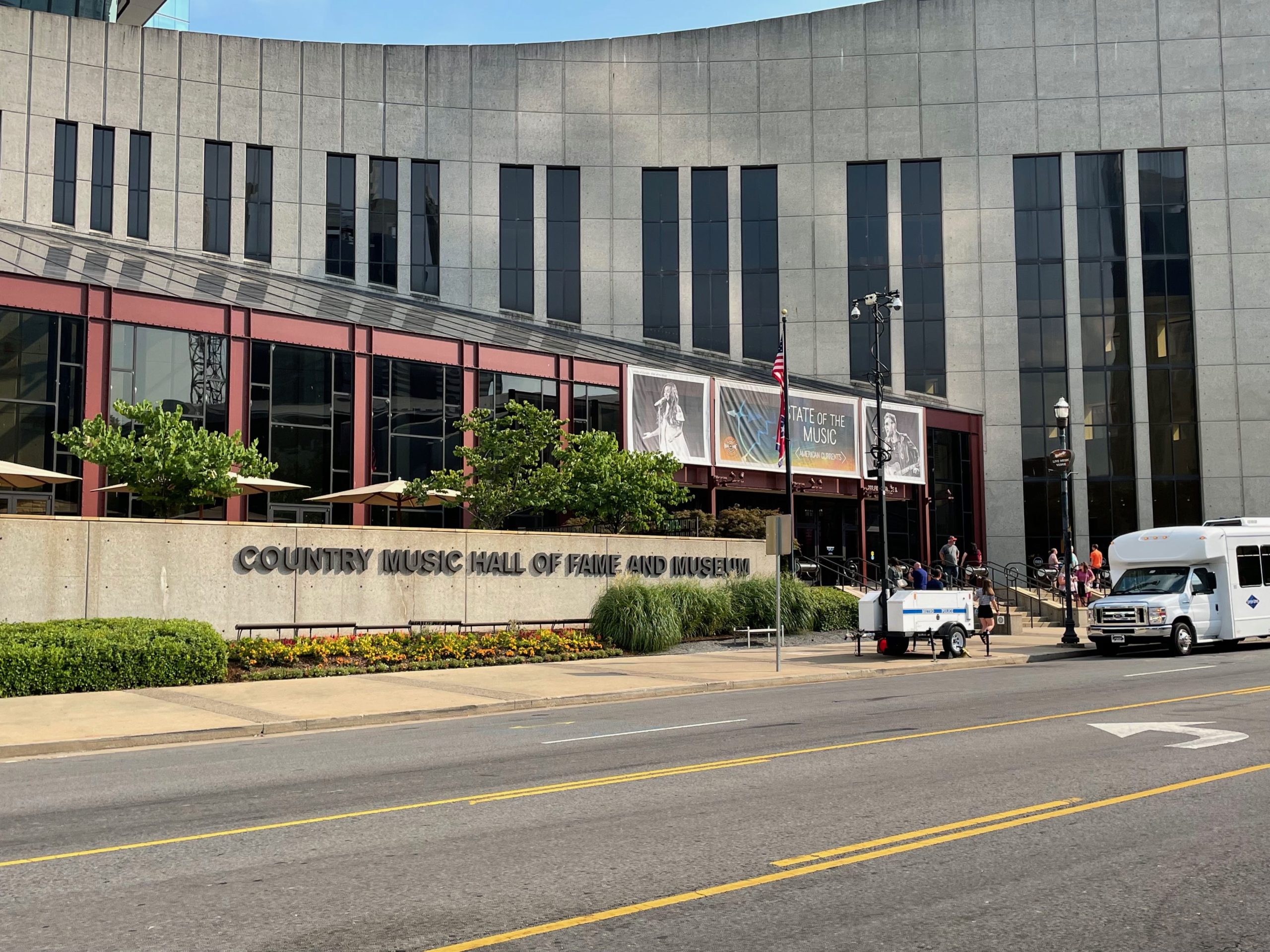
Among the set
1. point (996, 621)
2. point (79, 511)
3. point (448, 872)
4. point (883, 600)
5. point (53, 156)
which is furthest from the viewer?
point (53, 156)

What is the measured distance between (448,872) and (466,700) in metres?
10.4

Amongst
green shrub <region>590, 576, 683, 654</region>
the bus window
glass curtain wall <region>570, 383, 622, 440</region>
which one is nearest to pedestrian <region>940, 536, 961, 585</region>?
the bus window

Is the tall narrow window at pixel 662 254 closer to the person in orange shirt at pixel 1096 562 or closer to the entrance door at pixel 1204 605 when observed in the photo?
the person in orange shirt at pixel 1096 562

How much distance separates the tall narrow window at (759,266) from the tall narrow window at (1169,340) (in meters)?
16.5

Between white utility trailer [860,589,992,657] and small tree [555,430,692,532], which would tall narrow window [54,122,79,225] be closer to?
small tree [555,430,692,532]

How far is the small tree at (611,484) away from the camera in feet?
93.4

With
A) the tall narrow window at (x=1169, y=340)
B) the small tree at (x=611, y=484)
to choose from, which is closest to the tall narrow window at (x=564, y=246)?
the small tree at (x=611, y=484)

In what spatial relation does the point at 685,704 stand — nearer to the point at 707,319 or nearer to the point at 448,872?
the point at 448,872

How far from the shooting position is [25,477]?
22.2 metres

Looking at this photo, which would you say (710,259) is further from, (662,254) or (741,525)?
(741,525)

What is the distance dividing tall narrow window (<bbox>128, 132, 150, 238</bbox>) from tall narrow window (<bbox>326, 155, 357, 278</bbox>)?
6975 millimetres

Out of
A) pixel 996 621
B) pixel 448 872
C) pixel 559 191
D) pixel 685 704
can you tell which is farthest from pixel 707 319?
pixel 448 872

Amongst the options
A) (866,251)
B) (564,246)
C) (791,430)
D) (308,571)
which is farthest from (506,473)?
(866,251)

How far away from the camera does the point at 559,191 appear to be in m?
51.9
